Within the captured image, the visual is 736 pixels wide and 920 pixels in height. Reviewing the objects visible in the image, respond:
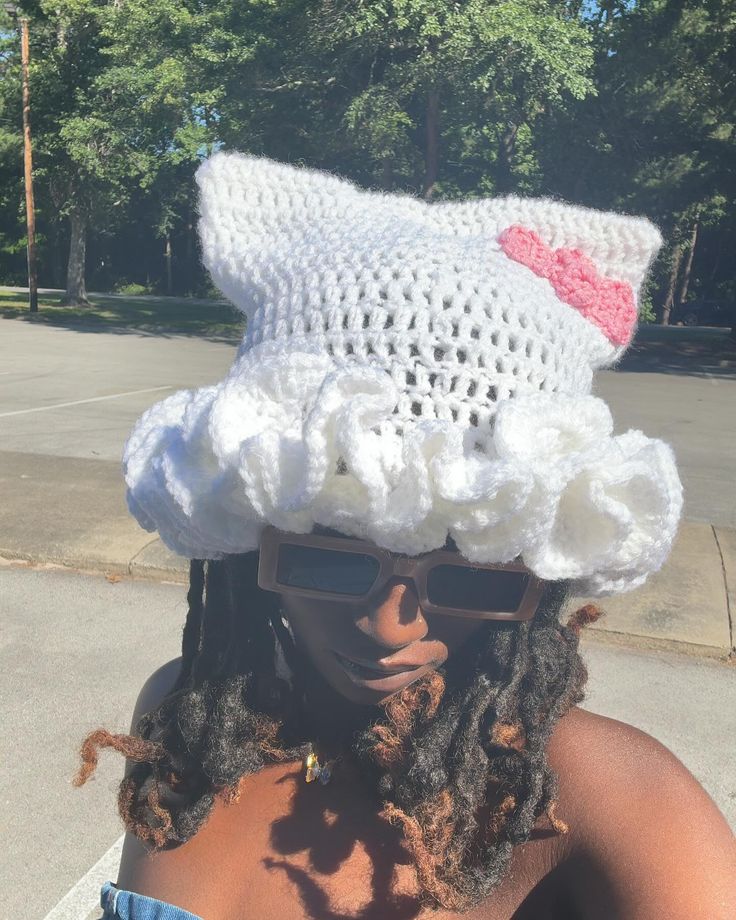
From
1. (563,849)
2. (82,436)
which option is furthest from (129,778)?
(82,436)

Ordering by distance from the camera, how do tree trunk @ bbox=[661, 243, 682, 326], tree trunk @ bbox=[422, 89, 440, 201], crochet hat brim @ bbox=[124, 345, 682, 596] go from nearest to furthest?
crochet hat brim @ bbox=[124, 345, 682, 596]
tree trunk @ bbox=[422, 89, 440, 201]
tree trunk @ bbox=[661, 243, 682, 326]

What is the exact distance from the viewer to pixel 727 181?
19.4 meters

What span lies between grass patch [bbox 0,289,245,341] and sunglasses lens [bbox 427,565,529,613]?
1920cm

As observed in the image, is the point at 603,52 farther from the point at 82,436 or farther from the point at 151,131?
the point at 82,436

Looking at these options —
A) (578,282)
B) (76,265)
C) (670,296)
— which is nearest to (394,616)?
(578,282)

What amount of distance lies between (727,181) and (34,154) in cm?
1723

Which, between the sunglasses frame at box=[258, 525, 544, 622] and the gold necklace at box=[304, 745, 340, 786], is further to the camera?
the gold necklace at box=[304, 745, 340, 786]

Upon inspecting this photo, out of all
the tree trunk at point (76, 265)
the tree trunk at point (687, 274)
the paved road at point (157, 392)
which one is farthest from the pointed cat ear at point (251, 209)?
the tree trunk at point (687, 274)

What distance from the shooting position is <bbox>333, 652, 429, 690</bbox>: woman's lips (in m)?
1.16

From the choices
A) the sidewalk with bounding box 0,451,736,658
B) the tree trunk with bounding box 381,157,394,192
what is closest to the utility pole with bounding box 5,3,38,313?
the tree trunk with bounding box 381,157,394,192

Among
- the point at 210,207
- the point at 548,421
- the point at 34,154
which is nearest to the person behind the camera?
the point at 548,421

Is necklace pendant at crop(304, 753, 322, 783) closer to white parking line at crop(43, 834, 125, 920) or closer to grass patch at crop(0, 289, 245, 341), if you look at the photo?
white parking line at crop(43, 834, 125, 920)

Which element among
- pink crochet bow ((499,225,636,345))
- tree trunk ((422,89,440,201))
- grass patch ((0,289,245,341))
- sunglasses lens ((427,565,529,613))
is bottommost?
grass patch ((0,289,245,341))

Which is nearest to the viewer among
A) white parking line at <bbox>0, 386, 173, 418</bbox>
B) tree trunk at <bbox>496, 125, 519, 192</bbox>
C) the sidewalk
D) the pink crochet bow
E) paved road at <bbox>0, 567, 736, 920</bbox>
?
the pink crochet bow
